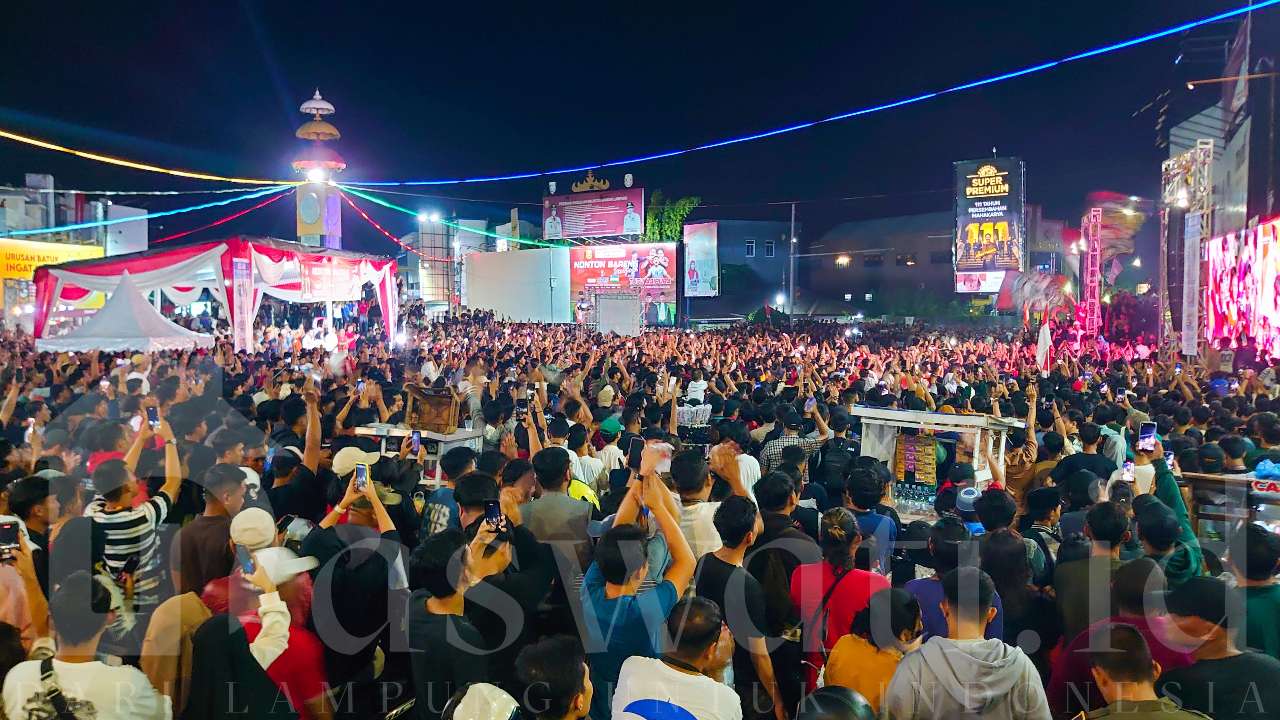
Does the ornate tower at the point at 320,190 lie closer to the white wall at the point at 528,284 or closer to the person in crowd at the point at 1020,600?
the white wall at the point at 528,284

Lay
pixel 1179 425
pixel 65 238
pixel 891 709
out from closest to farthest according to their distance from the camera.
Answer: pixel 891 709 < pixel 1179 425 < pixel 65 238

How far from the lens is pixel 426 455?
22.4 feet

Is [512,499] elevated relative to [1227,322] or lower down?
lower down

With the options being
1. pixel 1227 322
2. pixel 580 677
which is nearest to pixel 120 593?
pixel 580 677

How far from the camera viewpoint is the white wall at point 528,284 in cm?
3950

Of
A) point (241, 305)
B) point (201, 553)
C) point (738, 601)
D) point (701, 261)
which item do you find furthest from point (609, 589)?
point (701, 261)

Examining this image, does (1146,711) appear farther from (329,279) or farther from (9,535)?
(329,279)

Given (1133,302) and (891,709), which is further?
(1133,302)

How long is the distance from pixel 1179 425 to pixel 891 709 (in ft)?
21.9

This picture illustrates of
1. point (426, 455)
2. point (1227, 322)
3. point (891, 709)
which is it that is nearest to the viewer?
point (891, 709)

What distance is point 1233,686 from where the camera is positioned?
262 centimetres

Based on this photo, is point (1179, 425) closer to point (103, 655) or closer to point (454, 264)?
point (103, 655)

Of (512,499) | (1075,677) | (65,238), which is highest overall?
(65,238)

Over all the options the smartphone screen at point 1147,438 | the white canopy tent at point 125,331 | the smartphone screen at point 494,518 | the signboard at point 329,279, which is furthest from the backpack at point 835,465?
the signboard at point 329,279
